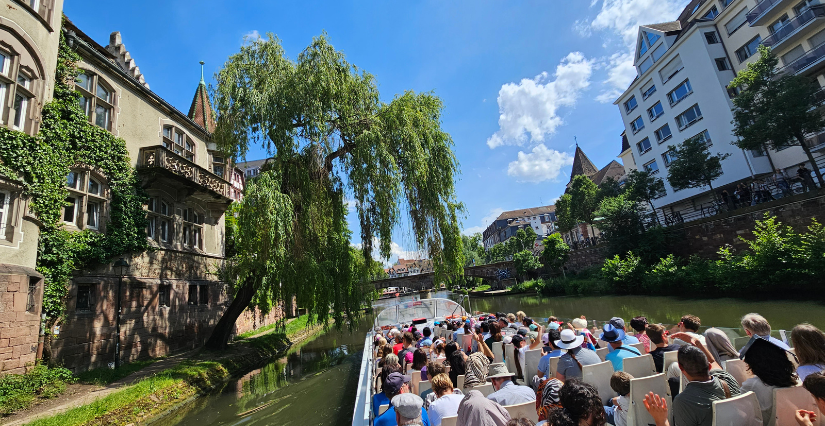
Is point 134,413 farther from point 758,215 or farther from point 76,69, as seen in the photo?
point 758,215

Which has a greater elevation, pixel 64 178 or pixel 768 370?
pixel 64 178

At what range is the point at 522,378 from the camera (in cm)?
570

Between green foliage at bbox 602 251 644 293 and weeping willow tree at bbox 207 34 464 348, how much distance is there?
18.6 meters

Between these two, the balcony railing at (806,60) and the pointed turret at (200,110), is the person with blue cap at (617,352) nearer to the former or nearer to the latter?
the pointed turret at (200,110)

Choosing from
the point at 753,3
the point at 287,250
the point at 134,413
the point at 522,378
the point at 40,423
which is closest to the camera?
the point at 522,378

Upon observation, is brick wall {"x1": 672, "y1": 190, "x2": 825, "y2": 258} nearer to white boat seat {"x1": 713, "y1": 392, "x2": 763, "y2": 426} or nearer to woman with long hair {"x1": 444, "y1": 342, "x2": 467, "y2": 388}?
woman with long hair {"x1": 444, "y1": 342, "x2": 467, "y2": 388}

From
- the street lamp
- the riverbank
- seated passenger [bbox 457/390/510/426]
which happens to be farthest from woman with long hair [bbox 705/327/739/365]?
the street lamp

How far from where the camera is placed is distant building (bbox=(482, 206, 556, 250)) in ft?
321

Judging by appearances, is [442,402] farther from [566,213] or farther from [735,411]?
[566,213]

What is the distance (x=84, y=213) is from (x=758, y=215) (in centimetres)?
2842

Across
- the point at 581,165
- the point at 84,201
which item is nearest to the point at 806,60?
the point at 84,201

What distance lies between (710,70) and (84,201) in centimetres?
3607

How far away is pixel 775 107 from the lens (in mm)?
17906

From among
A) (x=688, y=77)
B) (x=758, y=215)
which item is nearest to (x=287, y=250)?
(x=758, y=215)
